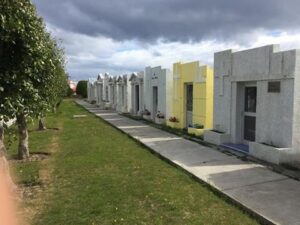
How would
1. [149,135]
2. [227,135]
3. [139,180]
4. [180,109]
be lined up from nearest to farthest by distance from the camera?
Answer: [139,180] → [227,135] → [149,135] → [180,109]

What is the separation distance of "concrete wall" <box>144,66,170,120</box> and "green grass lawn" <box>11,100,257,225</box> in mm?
8433

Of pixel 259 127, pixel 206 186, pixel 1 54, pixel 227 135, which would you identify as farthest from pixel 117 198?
pixel 227 135

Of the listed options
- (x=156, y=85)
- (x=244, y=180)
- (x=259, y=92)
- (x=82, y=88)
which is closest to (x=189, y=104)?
(x=156, y=85)

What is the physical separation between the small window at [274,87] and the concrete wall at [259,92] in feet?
0.31

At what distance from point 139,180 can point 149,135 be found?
22.7 feet

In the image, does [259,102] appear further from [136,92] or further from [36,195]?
[136,92]

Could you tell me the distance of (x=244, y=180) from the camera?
738cm

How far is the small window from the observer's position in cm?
943

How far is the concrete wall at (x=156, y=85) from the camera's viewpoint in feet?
62.4

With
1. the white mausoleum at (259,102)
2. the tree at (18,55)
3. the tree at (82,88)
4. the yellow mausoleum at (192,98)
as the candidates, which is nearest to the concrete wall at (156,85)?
the yellow mausoleum at (192,98)

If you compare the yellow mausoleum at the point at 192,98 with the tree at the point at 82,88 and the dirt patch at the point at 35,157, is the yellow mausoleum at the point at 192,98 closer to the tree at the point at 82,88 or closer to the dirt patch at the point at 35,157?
the dirt patch at the point at 35,157

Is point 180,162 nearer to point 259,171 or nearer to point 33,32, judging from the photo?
point 259,171

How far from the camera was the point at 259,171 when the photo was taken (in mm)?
8070

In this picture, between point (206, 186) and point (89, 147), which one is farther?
point (89, 147)
